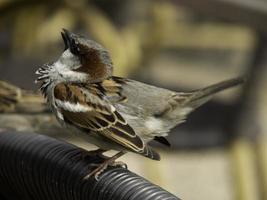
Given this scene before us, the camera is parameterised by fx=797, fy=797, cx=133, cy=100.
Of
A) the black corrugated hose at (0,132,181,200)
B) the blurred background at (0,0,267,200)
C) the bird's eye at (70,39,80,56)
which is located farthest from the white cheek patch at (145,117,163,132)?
the blurred background at (0,0,267,200)

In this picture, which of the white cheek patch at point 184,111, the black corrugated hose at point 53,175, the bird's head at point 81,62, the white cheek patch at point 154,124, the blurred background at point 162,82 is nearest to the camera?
the black corrugated hose at point 53,175

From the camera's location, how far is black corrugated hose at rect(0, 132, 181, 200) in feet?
4.59

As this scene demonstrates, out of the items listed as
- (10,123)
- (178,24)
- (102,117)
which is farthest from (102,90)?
(178,24)

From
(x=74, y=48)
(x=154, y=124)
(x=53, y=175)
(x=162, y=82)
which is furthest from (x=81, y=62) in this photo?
(x=162, y=82)

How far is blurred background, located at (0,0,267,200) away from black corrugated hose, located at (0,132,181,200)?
957 mm

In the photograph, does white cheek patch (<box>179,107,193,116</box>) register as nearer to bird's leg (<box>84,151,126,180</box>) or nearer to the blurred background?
bird's leg (<box>84,151,126,180</box>)

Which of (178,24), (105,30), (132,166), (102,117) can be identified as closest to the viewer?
(102,117)

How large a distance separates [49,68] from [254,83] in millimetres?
1909

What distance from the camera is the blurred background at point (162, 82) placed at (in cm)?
330

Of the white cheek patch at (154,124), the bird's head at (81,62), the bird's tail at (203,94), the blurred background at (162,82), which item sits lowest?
the blurred background at (162,82)

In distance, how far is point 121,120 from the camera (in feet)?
6.30

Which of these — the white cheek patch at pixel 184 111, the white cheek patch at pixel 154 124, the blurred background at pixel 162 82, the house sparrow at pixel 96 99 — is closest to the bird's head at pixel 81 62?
the house sparrow at pixel 96 99

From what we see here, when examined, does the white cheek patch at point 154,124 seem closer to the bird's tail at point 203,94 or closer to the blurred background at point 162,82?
the bird's tail at point 203,94

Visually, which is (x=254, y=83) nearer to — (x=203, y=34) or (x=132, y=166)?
(x=132, y=166)
